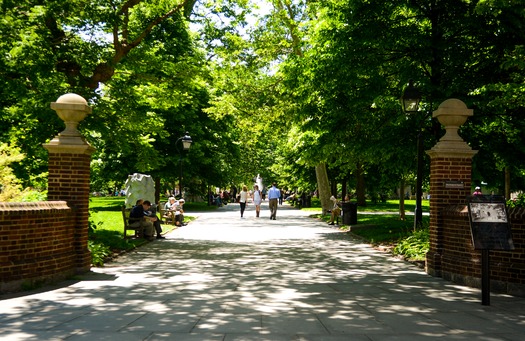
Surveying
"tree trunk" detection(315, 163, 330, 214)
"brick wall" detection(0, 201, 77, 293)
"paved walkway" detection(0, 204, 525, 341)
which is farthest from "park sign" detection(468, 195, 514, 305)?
"tree trunk" detection(315, 163, 330, 214)

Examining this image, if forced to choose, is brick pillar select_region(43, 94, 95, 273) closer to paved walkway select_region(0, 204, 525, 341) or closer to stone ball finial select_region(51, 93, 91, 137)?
stone ball finial select_region(51, 93, 91, 137)

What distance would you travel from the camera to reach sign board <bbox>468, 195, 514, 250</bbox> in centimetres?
688

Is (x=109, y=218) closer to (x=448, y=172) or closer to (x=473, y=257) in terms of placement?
(x=448, y=172)

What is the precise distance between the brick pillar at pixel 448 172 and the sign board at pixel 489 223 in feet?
6.09

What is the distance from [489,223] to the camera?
7.05 meters

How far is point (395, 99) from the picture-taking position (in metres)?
14.1

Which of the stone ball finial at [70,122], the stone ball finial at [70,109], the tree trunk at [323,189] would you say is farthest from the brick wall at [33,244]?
the tree trunk at [323,189]

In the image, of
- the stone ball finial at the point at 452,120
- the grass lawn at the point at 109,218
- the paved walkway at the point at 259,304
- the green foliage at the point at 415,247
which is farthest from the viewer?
the grass lawn at the point at 109,218

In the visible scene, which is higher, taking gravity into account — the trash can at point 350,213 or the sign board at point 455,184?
the sign board at point 455,184

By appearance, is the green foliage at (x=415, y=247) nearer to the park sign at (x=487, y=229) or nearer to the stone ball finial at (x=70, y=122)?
the park sign at (x=487, y=229)

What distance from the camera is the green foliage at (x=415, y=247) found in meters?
11.2

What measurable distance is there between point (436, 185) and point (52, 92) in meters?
9.57

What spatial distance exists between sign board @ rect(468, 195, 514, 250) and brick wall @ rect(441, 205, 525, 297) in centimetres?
62

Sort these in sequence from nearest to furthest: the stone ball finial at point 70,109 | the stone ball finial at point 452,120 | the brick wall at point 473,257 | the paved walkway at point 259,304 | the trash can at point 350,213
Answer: the paved walkway at point 259,304, the brick wall at point 473,257, the stone ball finial at point 70,109, the stone ball finial at point 452,120, the trash can at point 350,213
